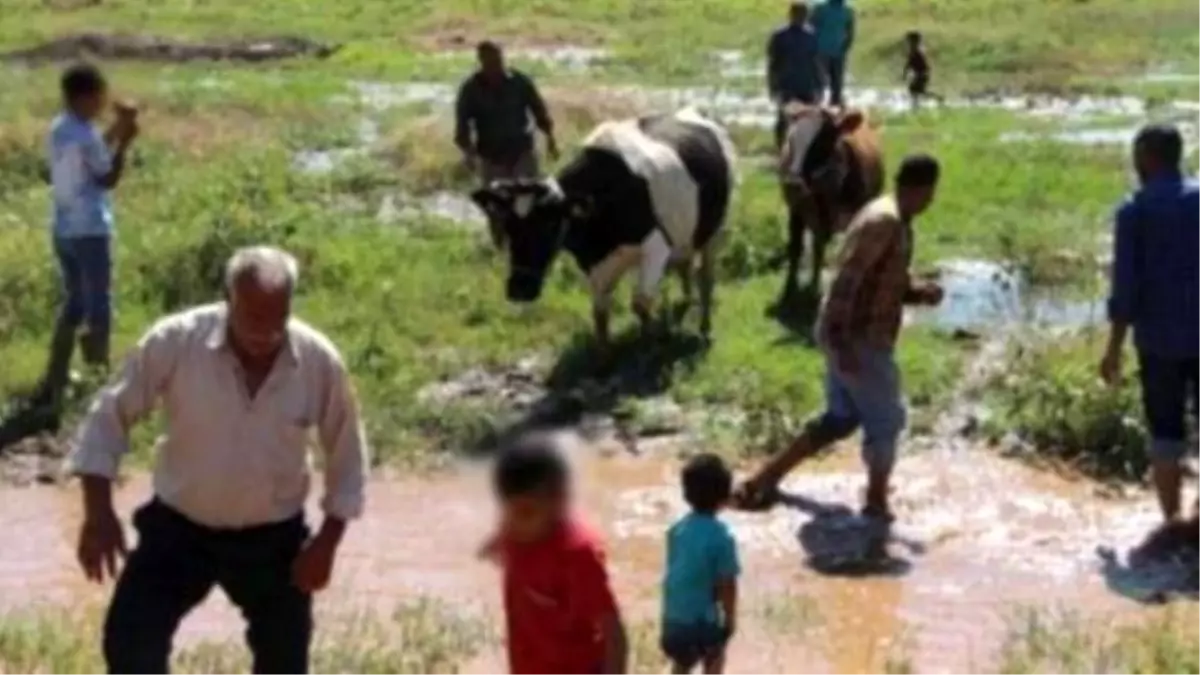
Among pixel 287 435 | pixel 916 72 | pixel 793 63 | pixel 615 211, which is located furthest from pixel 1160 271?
pixel 916 72

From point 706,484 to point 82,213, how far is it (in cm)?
577

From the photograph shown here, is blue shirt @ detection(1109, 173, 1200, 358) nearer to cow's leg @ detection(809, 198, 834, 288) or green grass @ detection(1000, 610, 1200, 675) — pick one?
green grass @ detection(1000, 610, 1200, 675)

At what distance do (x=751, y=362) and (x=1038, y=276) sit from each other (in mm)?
3010

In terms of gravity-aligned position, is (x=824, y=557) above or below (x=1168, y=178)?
below

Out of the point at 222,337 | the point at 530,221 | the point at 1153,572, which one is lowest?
the point at 1153,572

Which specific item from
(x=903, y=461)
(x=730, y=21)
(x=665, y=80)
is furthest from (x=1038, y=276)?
(x=730, y=21)

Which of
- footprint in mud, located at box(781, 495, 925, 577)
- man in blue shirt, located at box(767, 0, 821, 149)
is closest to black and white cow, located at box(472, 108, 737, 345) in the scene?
footprint in mud, located at box(781, 495, 925, 577)

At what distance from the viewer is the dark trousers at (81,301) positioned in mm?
12734

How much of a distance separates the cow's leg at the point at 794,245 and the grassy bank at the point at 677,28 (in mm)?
15462

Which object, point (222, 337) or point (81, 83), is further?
point (81, 83)

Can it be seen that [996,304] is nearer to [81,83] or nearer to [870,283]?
[870,283]

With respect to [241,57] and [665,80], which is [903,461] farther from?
[241,57]

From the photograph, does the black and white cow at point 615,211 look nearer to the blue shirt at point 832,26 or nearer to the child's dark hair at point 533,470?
the child's dark hair at point 533,470

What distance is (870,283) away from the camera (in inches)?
411
